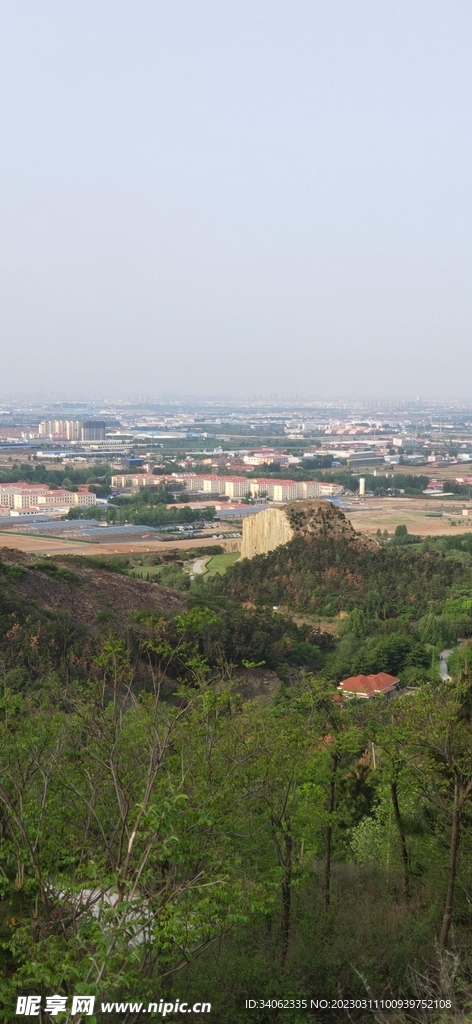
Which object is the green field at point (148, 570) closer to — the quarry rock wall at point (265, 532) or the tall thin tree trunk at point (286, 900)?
the quarry rock wall at point (265, 532)

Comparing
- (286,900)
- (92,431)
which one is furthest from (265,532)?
(92,431)

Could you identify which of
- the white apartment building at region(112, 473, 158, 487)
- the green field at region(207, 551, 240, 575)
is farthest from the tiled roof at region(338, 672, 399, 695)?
the white apartment building at region(112, 473, 158, 487)

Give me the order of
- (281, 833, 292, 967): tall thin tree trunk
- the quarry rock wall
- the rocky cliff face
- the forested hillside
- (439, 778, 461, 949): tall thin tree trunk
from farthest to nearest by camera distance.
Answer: the quarry rock wall → the rocky cliff face → (281, 833, 292, 967): tall thin tree trunk → (439, 778, 461, 949): tall thin tree trunk → the forested hillside

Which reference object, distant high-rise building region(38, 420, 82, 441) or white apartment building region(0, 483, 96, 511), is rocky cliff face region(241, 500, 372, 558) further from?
distant high-rise building region(38, 420, 82, 441)

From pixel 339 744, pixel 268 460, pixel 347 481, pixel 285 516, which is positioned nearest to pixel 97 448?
pixel 268 460

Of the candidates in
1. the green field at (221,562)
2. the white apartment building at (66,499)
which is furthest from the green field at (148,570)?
the white apartment building at (66,499)

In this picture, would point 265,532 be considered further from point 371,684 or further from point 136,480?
point 136,480

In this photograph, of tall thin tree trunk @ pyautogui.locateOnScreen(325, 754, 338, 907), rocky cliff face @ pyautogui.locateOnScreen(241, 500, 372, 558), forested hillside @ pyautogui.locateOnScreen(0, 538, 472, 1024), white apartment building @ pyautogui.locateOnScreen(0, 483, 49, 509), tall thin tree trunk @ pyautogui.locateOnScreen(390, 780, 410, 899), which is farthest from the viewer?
Result: white apartment building @ pyautogui.locateOnScreen(0, 483, 49, 509)

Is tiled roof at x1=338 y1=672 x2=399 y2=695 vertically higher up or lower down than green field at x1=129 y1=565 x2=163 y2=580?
higher up
